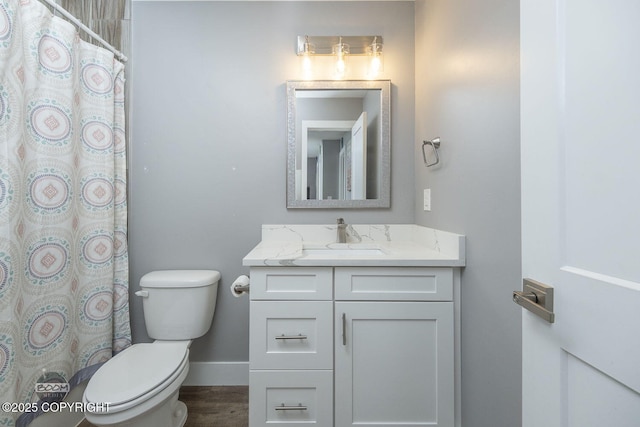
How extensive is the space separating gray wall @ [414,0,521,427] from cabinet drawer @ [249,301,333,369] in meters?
0.58

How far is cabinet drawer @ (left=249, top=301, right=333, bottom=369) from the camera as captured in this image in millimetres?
1121

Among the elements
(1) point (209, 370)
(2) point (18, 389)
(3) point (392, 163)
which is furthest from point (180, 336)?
(3) point (392, 163)

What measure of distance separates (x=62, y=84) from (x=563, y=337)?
6.34 ft

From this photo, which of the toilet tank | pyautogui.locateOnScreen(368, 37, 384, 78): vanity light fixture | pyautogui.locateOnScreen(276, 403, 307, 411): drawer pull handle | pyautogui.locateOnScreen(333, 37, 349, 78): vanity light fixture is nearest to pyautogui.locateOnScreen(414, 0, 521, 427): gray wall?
pyautogui.locateOnScreen(368, 37, 384, 78): vanity light fixture

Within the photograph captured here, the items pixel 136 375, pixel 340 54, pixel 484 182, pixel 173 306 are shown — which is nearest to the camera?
pixel 484 182

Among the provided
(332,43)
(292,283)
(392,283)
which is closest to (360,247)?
(392,283)

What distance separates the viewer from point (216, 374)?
166 centimetres

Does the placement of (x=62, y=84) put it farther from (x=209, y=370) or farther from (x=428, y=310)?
(x=428, y=310)

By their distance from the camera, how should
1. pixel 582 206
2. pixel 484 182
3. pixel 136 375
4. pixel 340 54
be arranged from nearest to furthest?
pixel 582 206
pixel 484 182
pixel 136 375
pixel 340 54

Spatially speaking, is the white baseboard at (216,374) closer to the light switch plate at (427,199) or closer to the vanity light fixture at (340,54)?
the light switch plate at (427,199)

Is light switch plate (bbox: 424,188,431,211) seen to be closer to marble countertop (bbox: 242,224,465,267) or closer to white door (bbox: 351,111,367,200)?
marble countertop (bbox: 242,224,465,267)

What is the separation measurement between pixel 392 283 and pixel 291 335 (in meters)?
0.48

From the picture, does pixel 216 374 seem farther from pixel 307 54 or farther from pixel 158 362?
pixel 307 54

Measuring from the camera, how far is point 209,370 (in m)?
1.66
